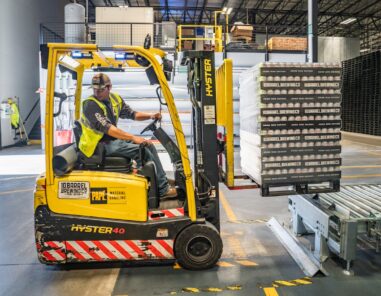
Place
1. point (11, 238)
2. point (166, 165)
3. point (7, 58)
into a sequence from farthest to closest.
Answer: point (7, 58) → point (166, 165) → point (11, 238)

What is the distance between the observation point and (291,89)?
364 cm

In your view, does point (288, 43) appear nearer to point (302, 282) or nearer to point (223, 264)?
point (223, 264)

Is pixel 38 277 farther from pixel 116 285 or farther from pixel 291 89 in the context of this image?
pixel 291 89

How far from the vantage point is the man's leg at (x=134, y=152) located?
150 inches

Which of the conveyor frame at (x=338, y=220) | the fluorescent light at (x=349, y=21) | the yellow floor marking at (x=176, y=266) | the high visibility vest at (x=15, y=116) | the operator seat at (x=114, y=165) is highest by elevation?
the fluorescent light at (x=349, y=21)

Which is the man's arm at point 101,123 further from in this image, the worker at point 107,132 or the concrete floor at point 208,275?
the concrete floor at point 208,275

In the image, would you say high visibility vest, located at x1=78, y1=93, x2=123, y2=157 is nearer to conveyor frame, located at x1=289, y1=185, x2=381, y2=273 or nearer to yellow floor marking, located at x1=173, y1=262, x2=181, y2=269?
yellow floor marking, located at x1=173, y1=262, x2=181, y2=269

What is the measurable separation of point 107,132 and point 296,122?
1.89 meters

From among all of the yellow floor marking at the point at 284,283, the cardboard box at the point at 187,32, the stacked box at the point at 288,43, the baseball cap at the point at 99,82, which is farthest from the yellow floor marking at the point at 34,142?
the yellow floor marking at the point at 284,283

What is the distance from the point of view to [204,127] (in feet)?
12.7

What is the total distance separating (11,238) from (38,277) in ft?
4.94

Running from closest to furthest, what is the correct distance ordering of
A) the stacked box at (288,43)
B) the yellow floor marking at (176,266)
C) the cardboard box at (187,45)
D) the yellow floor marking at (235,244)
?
the yellow floor marking at (176,266), the yellow floor marking at (235,244), the cardboard box at (187,45), the stacked box at (288,43)

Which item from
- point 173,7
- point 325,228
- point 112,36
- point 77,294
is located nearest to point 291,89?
point 325,228

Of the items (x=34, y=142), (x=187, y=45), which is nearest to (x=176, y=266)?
(x=187, y=45)
